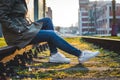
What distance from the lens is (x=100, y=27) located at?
145625 millimetres

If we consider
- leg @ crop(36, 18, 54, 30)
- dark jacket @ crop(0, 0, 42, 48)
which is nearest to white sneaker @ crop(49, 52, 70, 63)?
leg @ crop(36, 18, 54, 30)

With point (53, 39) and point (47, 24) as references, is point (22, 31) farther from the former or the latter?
point (47, 24)

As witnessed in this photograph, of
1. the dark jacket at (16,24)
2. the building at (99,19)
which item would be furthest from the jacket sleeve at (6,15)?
the building at (99,19)

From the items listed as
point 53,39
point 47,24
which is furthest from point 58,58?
point 47,24

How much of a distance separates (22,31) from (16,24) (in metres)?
0.15

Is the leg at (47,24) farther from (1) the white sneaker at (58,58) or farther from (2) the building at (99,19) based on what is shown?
(2) the building at (99,19)

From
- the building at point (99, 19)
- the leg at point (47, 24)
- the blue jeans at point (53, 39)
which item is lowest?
the building at point (99, 19)

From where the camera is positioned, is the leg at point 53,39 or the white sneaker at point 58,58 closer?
the leg at point 53,39

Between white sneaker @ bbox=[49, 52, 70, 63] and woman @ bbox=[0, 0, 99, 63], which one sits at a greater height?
woman @ bbox=[0, 0, 99, 63]

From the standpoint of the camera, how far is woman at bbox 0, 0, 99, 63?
20.3 feet

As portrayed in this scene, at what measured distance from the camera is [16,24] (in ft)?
20.7

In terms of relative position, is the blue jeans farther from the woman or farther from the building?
the building

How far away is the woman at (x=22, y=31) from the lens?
618 cm

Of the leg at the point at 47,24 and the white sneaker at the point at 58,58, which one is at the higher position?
the leg at the point at 47,24
